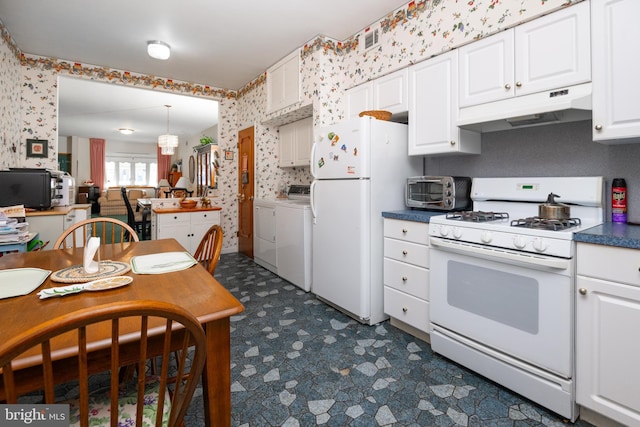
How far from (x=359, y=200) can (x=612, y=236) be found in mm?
1455

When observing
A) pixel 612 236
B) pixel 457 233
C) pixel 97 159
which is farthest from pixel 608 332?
pixel 97 159

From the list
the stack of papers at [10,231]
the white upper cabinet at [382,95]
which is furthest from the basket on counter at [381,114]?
the stack of papers at [10,231]

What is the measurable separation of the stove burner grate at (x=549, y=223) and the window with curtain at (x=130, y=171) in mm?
12314

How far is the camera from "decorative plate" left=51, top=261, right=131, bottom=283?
48.8 inches

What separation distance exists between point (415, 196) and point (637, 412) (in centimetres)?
162

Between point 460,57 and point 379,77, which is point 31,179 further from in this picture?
point 460,57

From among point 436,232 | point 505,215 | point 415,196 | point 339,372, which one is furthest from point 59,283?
point 505,215

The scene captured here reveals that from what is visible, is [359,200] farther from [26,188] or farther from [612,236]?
[26,188]

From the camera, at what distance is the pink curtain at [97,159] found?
10.6 m

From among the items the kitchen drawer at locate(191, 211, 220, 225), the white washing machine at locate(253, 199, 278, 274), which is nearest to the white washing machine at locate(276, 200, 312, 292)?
the white washing machine at locate(253, 199, 278, 274)

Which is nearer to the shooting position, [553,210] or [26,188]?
[553,210]

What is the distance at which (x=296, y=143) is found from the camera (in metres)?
4.11

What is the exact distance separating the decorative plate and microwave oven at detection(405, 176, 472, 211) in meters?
1.95

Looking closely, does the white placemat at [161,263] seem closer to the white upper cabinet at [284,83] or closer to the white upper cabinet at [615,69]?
the white upper cabinet at [615,69]
